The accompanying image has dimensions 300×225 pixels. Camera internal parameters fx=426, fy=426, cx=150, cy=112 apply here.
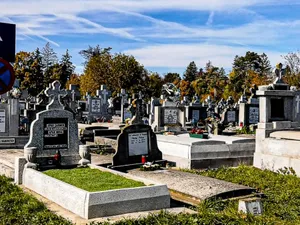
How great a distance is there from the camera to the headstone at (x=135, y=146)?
11.4 meters

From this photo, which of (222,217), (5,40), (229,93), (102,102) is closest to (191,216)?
(222,217)

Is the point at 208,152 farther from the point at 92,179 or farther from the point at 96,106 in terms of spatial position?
the point at 96,106

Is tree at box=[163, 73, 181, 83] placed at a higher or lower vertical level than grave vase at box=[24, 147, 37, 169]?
higher

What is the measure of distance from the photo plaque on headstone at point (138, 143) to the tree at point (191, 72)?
8045 cm

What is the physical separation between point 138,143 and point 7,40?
24.9 feet

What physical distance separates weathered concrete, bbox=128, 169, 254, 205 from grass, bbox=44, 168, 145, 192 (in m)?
1.18

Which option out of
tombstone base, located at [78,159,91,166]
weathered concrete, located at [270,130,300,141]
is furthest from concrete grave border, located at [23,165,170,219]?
weathered concrete, located at [270,130,300,141]

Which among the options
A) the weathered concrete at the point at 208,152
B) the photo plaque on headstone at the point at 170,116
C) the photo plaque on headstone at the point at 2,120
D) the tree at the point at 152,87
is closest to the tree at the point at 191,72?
the tree at the point at 152,87

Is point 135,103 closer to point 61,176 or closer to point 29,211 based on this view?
point 61,176

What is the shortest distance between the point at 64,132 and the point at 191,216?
4.88 m

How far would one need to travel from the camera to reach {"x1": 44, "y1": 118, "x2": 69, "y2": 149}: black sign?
10302mm

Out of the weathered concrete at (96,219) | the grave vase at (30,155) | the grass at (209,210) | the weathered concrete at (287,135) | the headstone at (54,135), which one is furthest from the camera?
the weathered concrete at (287,135)

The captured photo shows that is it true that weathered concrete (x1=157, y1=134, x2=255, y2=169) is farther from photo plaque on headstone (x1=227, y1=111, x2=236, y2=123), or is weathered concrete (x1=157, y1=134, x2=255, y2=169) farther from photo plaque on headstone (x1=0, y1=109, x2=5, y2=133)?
photo plaque on headstone (x1=227, y1=111, x2=236, y2=123)

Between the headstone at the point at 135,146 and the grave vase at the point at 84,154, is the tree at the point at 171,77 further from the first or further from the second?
the grave vase at the point at 84,154
